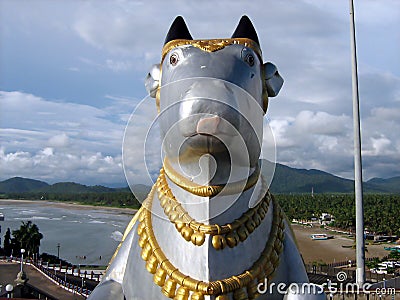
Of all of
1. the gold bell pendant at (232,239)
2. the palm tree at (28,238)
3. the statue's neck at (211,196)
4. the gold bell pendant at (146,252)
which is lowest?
the palm tree at (28,238)

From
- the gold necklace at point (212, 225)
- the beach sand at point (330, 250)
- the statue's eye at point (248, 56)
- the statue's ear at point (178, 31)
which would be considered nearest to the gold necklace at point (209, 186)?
the gold necklace at point (212, 225)

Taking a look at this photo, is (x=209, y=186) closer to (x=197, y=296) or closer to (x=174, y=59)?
(x=197, y=296)

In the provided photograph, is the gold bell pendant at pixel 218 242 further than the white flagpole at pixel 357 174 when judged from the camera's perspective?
No

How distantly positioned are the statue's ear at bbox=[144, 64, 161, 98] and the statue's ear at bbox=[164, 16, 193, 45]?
0.58 feet

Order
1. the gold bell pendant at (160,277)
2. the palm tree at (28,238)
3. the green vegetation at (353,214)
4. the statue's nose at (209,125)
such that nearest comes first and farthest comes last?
the statue's nose at (209,125)
the gold bell pendant at (160,277)
the palm tree at (28,238)
the green vegetation at (353,214)

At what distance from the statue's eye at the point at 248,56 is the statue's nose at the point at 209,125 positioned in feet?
1.67

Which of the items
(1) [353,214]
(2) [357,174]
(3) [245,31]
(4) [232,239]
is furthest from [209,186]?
(1) [353,214]

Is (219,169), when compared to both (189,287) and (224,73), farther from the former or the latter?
(189,287)

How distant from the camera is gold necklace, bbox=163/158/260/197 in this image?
89.4 inches

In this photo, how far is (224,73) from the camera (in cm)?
219

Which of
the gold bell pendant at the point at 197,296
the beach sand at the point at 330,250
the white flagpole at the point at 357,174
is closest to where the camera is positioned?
the gold bell pendant at the point at 197,296

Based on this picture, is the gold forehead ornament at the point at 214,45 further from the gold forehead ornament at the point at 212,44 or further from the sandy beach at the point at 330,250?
the sandy beach at the point at 330,250

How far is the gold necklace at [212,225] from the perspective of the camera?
7.49 ft

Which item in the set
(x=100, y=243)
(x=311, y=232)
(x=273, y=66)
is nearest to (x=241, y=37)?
(x=273, y=66)
